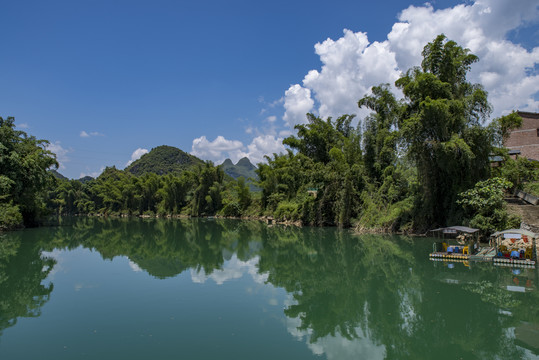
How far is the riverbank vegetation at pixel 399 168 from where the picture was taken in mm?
18266

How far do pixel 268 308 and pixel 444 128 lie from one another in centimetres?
1504

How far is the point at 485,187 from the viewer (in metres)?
16.5

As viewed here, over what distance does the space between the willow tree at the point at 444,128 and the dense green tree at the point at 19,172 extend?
25673 mm

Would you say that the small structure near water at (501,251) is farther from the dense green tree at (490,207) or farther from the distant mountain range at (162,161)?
the distant mountain range at (162,161)

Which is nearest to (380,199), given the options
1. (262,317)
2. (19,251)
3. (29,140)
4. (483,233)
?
(483,233)

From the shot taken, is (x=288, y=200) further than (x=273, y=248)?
Yes

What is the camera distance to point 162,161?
116 metres

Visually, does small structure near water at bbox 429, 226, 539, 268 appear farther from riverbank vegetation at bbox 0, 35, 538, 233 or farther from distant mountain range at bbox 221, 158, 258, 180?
distant mountain range at bbox 221, 158, 258, 180

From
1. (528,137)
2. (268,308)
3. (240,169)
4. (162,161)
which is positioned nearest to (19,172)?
(268,308)

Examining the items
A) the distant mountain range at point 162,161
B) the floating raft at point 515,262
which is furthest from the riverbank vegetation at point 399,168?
the distant mountain range at point 162,161

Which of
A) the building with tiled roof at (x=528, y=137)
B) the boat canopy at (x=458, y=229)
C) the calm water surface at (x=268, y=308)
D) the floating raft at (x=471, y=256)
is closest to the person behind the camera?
the calm water surface at (x=268, y=308)

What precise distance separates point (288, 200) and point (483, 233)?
69.9ft

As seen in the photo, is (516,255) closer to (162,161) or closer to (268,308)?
(268,308)

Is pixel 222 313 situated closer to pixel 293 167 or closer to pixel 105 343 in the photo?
pixel 105 343
